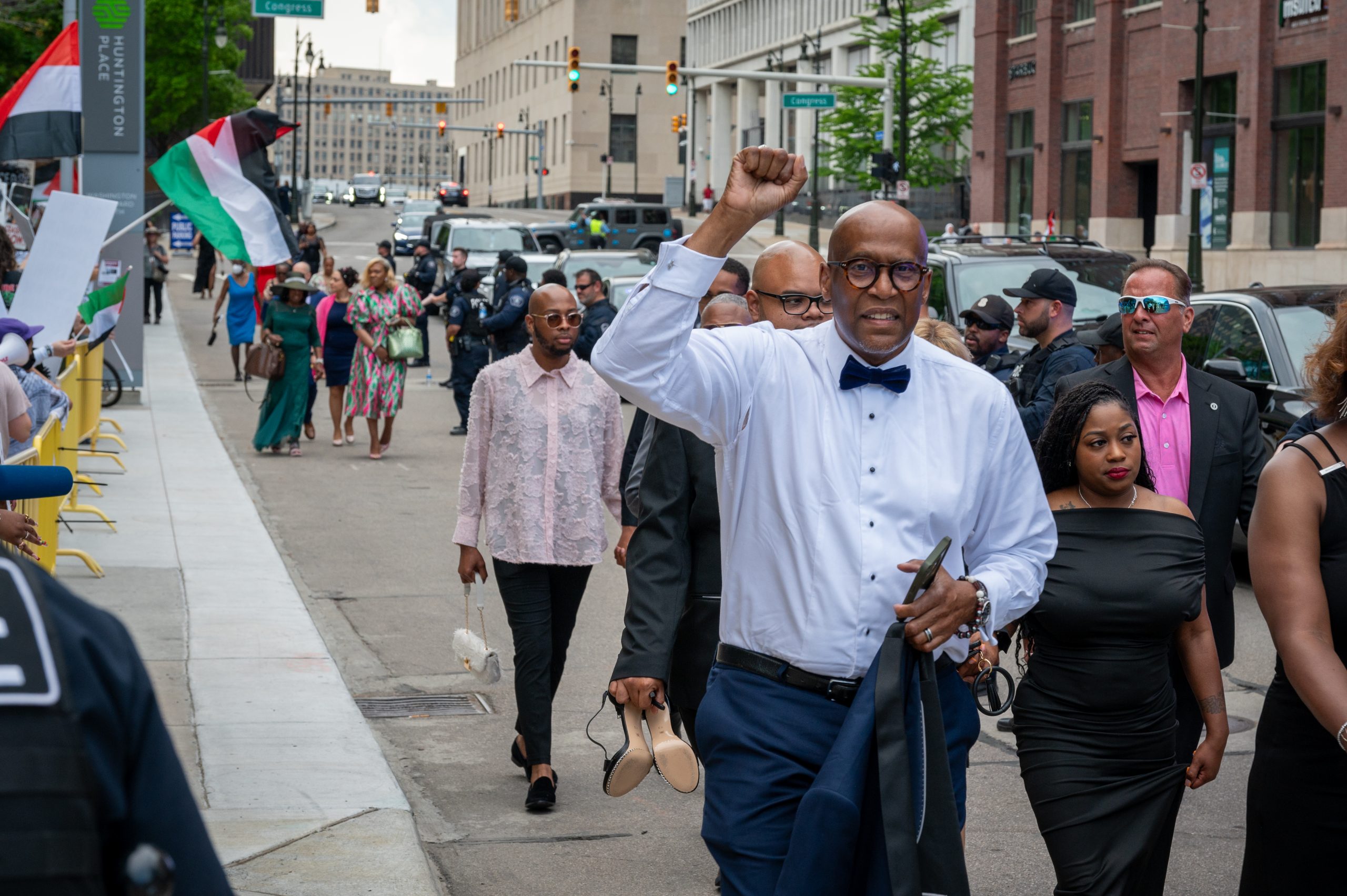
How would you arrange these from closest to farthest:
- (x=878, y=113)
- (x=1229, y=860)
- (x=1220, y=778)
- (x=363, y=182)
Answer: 1. (x=1229, y=860)
2. (x=1220, y=778)
3. (x=878, y=113)
4. (x=363, y=182)

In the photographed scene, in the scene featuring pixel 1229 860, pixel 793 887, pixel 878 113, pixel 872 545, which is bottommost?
pixel 1229 860

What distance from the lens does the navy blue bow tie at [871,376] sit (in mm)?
3443

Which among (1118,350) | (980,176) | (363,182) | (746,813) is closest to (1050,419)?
(746,813)

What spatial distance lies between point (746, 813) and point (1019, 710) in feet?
5.00

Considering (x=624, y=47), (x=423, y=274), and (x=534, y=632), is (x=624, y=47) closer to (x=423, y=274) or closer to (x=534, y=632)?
(x=423, y=274)

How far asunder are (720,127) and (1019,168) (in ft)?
134

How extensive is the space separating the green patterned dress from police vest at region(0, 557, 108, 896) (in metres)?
16.0

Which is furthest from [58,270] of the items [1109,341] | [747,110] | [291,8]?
[747,110]

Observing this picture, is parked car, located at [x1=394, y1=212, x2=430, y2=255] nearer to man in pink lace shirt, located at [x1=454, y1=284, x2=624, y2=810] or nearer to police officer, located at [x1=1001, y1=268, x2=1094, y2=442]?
police officer, located at [x1=1001, y1=268, x2=1094, y2=442]

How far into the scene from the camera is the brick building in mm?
38625

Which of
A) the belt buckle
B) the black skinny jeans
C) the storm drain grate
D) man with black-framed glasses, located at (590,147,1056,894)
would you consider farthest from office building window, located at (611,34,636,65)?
the belt buckle

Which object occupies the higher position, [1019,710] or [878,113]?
[878,113]

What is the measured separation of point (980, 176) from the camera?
55312 mm

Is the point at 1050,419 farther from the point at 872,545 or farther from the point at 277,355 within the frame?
the point at 277,355
